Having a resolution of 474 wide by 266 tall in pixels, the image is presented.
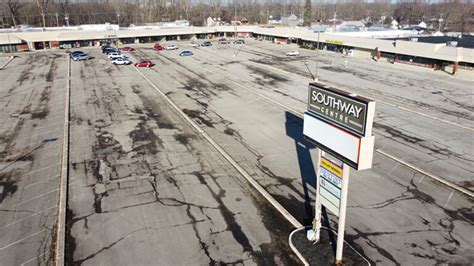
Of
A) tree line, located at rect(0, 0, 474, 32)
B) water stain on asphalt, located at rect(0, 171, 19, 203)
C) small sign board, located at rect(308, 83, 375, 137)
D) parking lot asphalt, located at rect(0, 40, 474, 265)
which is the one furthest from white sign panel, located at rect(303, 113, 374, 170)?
tree line, located at rect(0, 0, 474, 32)

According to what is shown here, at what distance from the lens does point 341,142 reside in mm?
13148

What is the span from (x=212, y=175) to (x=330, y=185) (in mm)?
9039

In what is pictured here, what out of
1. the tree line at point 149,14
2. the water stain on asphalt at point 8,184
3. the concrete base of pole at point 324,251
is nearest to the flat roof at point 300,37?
the tree line at point 149,14

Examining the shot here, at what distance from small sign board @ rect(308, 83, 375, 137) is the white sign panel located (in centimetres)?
23

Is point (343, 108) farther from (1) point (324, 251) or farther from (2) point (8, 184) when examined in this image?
(2) point (8, 184)

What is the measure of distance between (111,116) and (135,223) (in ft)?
61.5

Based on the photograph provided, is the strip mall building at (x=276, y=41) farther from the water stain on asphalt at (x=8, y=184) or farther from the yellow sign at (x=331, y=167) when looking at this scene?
the water stain on asphalt at (x=8, y=184)

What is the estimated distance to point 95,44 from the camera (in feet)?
290

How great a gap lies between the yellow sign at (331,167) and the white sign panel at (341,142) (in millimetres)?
606

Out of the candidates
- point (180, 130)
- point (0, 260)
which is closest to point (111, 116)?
point (180, 130)

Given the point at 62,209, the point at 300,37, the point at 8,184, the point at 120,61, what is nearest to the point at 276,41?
the point at 300,37

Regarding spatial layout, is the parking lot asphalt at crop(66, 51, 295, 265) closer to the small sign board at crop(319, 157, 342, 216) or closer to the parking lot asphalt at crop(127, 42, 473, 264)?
the parking lot asphalt at crop(127, 42, 473, 264)

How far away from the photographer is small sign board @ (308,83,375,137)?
39.6 ft

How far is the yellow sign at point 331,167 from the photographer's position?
1366cm
